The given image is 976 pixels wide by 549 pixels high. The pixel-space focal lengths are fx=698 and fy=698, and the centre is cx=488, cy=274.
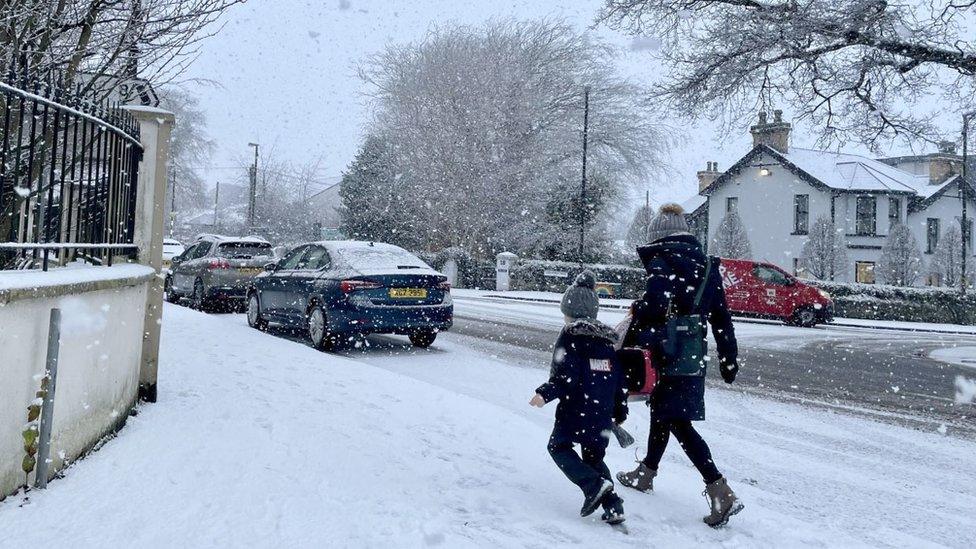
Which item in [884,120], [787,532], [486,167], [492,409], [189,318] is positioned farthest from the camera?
[486,167]

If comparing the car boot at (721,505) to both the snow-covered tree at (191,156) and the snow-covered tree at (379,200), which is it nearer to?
the snow-covered tree at (379,200)

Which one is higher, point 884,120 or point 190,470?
point 884,120

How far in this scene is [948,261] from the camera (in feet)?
114

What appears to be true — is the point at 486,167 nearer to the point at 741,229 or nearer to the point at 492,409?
the point at 741,229

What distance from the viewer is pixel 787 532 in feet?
12.1

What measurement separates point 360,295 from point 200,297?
274 inches

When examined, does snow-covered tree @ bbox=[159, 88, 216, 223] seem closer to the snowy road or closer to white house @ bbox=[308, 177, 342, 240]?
white house @ bbox=[308, 177, 342, 240]

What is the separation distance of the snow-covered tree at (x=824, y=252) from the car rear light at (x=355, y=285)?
30.7m

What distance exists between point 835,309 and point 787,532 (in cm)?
2400

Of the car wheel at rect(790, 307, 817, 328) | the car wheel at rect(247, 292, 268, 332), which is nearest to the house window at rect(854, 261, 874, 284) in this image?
the car wheel at rect(790, 307, 817, 328)

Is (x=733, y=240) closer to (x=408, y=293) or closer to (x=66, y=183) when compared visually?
(x=408, y=293)

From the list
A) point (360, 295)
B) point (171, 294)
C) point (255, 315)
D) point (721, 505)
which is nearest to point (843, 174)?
point (171, 294)

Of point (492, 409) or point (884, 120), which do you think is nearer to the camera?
point (492, 409)

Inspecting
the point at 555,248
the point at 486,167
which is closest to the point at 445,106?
the point at 486,167
